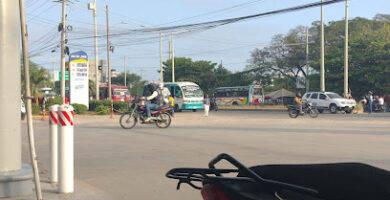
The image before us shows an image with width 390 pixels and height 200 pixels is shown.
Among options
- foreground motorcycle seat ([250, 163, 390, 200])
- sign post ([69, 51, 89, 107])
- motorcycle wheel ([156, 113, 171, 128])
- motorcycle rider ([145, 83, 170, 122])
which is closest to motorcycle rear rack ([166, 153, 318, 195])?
foreground motorcycle seat ([250, 163, 390, 200])

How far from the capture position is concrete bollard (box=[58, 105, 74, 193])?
6.12 meters

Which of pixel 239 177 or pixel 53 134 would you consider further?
pixel 53 134

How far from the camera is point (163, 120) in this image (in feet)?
58.6

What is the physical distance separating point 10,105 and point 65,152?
98 cm

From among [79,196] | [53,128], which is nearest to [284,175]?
[79,196]

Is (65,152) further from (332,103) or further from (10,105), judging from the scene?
(332,103)

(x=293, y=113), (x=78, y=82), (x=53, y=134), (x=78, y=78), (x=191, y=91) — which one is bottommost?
(x=293, y=113)

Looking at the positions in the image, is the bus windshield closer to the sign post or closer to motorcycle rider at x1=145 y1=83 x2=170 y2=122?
the sign post

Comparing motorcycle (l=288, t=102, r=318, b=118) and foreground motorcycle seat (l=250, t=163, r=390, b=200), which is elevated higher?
foreground motorcycle seat (l=250, t=163, r=390, b=200)

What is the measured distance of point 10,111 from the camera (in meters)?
5.92

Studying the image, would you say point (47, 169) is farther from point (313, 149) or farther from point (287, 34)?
point (287, 34)

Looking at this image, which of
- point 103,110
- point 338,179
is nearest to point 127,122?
point 103,110

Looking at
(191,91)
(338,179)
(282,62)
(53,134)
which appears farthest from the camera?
(282,62)

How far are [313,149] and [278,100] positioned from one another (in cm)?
4269
